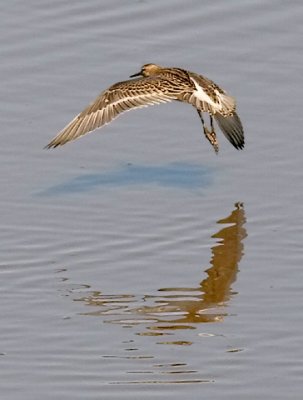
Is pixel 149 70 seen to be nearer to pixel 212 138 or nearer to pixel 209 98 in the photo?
pixel 209 98

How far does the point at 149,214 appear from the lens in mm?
11344

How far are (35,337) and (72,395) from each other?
96 centimetres

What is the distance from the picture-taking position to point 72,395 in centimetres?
822

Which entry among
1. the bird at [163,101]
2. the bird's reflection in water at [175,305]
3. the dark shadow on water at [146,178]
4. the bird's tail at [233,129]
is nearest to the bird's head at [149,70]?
the bird at [163,101]

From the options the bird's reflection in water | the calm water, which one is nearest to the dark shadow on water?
the calm water

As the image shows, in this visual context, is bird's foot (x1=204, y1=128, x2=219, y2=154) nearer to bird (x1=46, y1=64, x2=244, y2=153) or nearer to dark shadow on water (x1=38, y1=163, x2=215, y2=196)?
bird (x1=46, y1=64, x2=244, y2=153)

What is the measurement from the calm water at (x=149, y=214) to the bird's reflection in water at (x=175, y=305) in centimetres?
2

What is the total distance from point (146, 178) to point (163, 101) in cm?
66

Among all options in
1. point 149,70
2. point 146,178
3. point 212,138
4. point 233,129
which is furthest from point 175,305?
point 149,70

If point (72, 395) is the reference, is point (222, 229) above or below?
above

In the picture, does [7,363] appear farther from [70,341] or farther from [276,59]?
[276,59]

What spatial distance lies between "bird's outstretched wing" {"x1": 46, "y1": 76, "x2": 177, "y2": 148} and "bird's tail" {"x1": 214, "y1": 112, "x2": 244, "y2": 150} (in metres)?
0.55

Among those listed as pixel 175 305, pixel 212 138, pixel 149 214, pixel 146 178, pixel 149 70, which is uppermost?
pixel 149 70

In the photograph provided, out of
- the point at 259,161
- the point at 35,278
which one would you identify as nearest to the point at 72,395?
the point at 35,278
